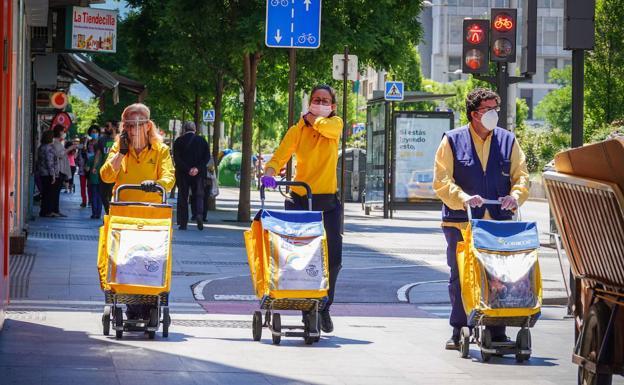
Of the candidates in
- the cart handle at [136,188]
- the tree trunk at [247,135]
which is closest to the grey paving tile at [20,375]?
the cart handle at [136,188]

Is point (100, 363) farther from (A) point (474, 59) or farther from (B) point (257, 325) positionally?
(A) point (474, 59)

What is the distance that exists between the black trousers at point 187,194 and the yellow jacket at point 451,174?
47.0 ft

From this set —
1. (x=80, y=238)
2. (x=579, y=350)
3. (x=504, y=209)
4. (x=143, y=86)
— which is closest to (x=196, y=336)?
(x=504, y=209)

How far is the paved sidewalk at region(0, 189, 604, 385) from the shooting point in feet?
27.3

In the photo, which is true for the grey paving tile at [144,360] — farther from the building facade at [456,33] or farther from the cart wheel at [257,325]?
the building facade at [456,33]

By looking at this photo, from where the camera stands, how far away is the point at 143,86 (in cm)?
3419

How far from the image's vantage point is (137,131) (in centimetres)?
1054

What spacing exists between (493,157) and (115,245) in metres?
2.76

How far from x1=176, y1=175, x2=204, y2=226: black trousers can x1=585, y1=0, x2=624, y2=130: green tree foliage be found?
2593 centimetres

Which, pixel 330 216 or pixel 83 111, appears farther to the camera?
pixel 83 111

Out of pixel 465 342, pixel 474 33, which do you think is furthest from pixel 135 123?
pixel 474 33

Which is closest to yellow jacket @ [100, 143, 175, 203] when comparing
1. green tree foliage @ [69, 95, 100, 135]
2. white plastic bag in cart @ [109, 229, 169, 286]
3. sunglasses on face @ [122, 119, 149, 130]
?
sunglasses on face @ [122, 119, 149, 130]

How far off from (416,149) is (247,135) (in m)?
6.11

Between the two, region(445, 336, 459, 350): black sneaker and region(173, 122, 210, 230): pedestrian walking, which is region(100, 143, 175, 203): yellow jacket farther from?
region(173, 122, 210, 230): pedestrian walking
